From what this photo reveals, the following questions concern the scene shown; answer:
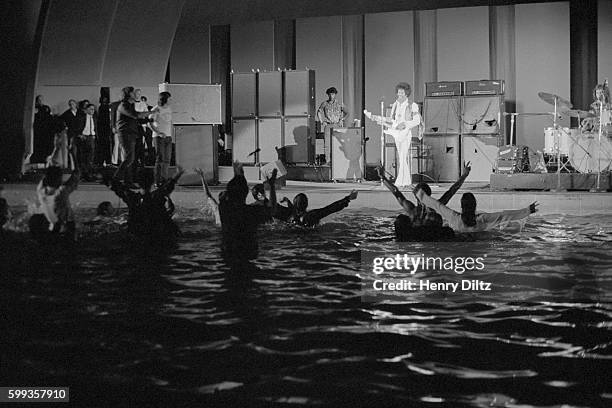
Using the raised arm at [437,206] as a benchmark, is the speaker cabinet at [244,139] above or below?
above

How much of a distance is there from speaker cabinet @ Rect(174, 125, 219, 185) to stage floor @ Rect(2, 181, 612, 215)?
1.85 ft

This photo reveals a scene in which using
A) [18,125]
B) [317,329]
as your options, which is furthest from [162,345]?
[18,125]

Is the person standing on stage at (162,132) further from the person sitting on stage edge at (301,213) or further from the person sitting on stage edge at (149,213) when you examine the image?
the person sitting on stage edge at (301,213)

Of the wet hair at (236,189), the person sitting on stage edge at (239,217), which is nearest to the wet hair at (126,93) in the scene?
the person sitting on stage edge at (239,217)

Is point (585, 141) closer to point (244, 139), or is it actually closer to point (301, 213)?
point (301, 213)

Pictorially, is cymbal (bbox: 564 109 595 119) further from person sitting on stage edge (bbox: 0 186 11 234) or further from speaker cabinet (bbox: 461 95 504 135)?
person sitting on stage edge (bbox: 0 186 11 234)

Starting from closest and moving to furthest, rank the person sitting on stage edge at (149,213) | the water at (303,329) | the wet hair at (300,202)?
the water at (303,329) → the person sitting on stage edge at (149,213) → the wet hair at (300,202)

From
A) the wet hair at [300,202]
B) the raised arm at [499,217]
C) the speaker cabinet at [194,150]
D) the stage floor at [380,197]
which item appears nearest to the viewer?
the raised arm at [499,217]

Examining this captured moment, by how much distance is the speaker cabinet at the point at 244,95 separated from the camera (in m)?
15.7

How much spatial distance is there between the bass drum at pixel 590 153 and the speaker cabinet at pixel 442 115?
2533mm

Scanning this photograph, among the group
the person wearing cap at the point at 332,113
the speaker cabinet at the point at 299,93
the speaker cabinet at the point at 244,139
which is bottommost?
the speaker cabinet at the point at 244,139

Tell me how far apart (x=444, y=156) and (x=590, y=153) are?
2815 millimetres

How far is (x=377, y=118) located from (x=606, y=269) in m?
5.77

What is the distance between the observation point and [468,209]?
848 centimetres
